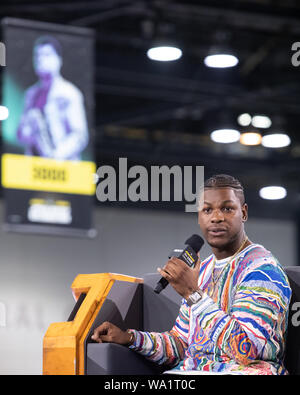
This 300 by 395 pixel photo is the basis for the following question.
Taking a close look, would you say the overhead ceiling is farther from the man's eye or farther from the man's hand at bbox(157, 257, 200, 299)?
the man's hand at bbox(157, 257, 200, 299)

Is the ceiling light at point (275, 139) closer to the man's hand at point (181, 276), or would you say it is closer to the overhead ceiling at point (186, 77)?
the overhead ceiling at point (186, 77)

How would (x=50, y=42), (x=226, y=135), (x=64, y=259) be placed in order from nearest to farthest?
(x=50, y=42) → (x=226, y=135) → (x=64, y=259)

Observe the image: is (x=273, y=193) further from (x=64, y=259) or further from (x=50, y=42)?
(x=50, y=42)

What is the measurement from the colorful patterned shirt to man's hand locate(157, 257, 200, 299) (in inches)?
2.2

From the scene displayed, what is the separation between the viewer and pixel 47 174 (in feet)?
18.4

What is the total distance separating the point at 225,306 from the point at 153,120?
7.08 meters

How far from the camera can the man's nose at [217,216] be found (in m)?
2.77

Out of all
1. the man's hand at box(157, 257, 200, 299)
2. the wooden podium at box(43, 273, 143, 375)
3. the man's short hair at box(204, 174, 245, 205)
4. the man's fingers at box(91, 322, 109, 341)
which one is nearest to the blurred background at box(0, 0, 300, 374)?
the wooden podium at box(43, 273, 143, 375)

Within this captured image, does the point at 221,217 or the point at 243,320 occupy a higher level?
the point at 221,217

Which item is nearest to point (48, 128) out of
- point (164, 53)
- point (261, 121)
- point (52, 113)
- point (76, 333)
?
point (52, 113)

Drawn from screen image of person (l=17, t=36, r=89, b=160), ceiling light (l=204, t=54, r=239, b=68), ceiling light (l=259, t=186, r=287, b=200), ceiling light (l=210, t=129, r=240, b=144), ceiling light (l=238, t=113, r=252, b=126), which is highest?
ceiling light (l=238, t=113, r=252, b=126)

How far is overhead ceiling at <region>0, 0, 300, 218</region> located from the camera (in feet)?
23.1

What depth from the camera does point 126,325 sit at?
3209 mm
